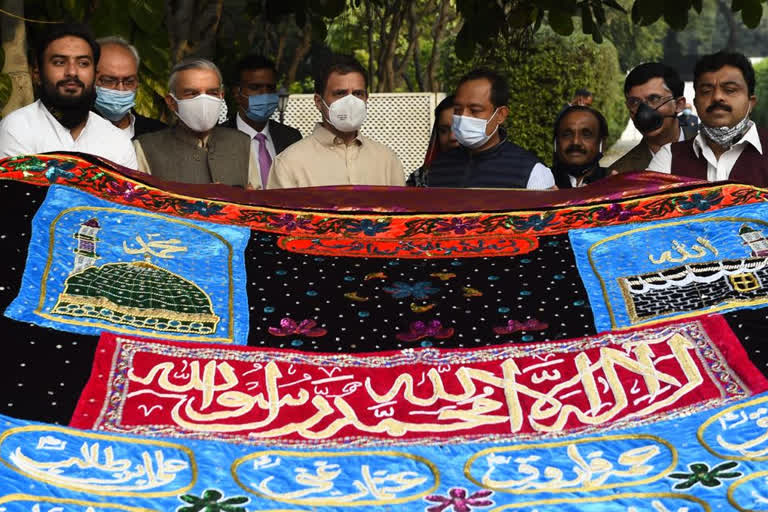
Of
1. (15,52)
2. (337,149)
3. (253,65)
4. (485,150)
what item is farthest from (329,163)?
(15,52)

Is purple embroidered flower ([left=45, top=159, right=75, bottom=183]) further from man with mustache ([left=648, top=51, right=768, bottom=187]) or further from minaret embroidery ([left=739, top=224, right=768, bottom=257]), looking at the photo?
man with mustache ([left=648, top=51, right=768, bottom=187])

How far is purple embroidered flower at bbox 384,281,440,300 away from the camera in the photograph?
4.02 meters

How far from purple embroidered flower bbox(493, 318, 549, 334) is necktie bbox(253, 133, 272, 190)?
257cm

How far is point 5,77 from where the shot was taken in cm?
645

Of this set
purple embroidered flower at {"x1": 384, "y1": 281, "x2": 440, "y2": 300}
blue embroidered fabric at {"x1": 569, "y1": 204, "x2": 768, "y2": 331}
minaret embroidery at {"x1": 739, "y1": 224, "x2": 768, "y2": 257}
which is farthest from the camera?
minaret embroidery at {"x1": 739, "y1": 224, "x2": 768, "y2": 257}

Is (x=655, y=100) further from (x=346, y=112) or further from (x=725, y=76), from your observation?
(x=346, y=112)

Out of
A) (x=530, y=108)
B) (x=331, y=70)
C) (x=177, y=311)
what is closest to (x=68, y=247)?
(x=177, y=311)

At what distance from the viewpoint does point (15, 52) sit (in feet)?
21.5

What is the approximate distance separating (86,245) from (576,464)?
6.21ft

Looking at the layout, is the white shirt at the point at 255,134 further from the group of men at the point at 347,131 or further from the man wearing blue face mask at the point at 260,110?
the group of men at the point at 347,131

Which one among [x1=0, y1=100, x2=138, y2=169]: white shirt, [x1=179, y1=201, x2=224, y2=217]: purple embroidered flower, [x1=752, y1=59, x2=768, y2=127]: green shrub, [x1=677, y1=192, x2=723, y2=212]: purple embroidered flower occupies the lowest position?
[x1=179, y1=201, x2=224, y2=217]: purple embroidered flower

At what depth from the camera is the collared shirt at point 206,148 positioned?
17.4ft

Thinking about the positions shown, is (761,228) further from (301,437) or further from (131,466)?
(131,466)

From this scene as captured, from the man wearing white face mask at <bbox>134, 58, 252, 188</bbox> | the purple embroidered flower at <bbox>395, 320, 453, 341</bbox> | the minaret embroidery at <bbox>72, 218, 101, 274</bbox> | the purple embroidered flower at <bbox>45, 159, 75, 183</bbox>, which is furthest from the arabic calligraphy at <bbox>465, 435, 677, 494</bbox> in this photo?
the man wearing white face mask at <bbox>134, 58, 252, 188</bbox>
